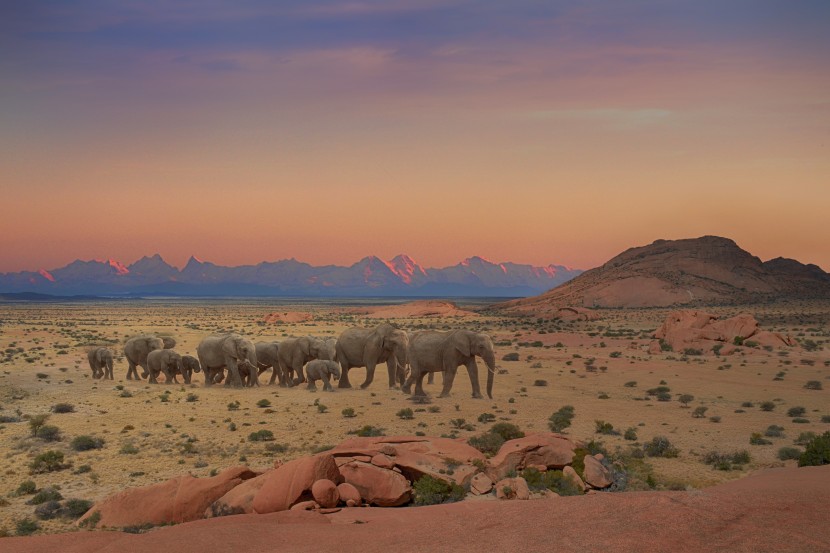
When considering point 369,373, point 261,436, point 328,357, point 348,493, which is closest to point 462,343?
point 369,373

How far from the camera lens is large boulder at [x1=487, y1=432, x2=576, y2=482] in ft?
54.2

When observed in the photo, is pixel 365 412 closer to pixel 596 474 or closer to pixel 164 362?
pixel 596 474

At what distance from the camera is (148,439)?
74.5 ft

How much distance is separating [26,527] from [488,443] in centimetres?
1168

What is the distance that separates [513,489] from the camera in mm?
15125

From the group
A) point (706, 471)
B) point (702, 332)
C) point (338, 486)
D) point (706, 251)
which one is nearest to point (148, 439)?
point (338, 486)

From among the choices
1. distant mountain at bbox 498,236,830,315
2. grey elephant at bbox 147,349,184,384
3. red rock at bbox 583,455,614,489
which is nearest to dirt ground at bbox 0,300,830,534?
grey elephant at bbox 147,349,184,384

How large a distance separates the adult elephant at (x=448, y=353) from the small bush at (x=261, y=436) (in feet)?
29.6

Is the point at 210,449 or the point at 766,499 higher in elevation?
the point at 766,499

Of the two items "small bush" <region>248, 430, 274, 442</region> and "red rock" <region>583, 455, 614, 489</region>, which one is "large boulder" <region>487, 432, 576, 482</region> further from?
"small bush" <region>248, 430, 274, 442</region>

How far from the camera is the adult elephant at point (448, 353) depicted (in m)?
29.4

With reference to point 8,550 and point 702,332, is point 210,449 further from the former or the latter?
point 702,332

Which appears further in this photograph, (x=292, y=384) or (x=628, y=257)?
(x=628, y=257)

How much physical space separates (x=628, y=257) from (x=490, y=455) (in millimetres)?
167706
